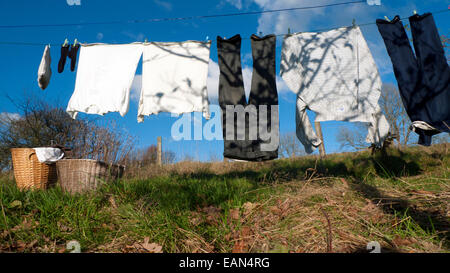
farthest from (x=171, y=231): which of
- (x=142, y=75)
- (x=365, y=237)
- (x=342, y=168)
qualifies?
(x=342, y=168)

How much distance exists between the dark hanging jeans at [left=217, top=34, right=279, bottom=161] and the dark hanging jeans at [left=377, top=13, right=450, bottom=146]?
1.75 m

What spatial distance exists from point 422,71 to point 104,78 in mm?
4788

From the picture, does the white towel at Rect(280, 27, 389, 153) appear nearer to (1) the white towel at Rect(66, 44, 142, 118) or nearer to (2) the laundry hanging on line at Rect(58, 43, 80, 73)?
(1) the white towel at Rect(66, 44, 142, 118)

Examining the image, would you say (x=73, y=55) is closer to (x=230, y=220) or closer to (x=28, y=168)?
(x=28, y=168)

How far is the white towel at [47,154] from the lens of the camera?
4043mm

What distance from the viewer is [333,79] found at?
3529mm

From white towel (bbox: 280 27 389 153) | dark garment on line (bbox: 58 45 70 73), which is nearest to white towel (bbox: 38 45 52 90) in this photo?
dark garment on line (bbox: 58 45 70 73)

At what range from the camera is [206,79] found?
381 centimetres

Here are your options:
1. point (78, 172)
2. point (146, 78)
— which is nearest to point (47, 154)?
point (78, 172)

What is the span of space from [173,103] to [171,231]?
236 cm

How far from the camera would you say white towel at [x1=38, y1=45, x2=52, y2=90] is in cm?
406

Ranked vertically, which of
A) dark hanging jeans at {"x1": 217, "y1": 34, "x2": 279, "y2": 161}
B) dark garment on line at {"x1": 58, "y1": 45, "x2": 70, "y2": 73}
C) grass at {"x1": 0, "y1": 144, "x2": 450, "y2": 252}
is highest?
dark garment on line at {"x1": 58, "y1": 45, "x2": 70, "y2": 73}

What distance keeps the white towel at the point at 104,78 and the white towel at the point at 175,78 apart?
26cm
